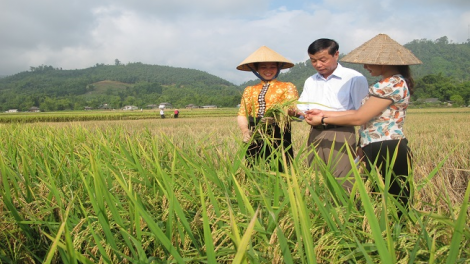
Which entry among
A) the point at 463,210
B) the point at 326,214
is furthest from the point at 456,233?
the point at 326,214

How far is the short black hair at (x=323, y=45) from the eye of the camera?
8.15 ft

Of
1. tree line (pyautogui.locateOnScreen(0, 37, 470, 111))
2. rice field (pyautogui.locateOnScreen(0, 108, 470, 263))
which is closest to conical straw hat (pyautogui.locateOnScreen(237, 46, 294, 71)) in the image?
rice field (pyautogui.locateOnScreen(0, 108, 470, 263))

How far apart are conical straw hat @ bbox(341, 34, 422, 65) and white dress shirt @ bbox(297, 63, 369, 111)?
1.04ft

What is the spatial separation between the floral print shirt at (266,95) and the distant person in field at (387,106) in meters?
0.66

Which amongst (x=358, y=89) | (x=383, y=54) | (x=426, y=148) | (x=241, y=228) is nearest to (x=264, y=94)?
(x=358, y=89)

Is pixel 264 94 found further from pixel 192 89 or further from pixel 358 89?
pixel 192 89

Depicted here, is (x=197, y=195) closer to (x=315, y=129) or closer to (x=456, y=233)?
(x=456, y=233)

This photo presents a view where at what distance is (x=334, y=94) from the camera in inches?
104

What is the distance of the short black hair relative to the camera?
2.48m

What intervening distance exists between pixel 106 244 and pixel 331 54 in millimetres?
1976

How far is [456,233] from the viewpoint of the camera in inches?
31.8

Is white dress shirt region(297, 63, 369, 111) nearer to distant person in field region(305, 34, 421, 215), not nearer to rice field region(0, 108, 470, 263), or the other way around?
distant person in field region(305, 34, 421, 215)

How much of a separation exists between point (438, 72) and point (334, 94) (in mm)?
141718

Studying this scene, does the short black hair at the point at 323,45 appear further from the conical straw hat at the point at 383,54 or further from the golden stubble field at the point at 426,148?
the golden stubble field at the point at 426,148
